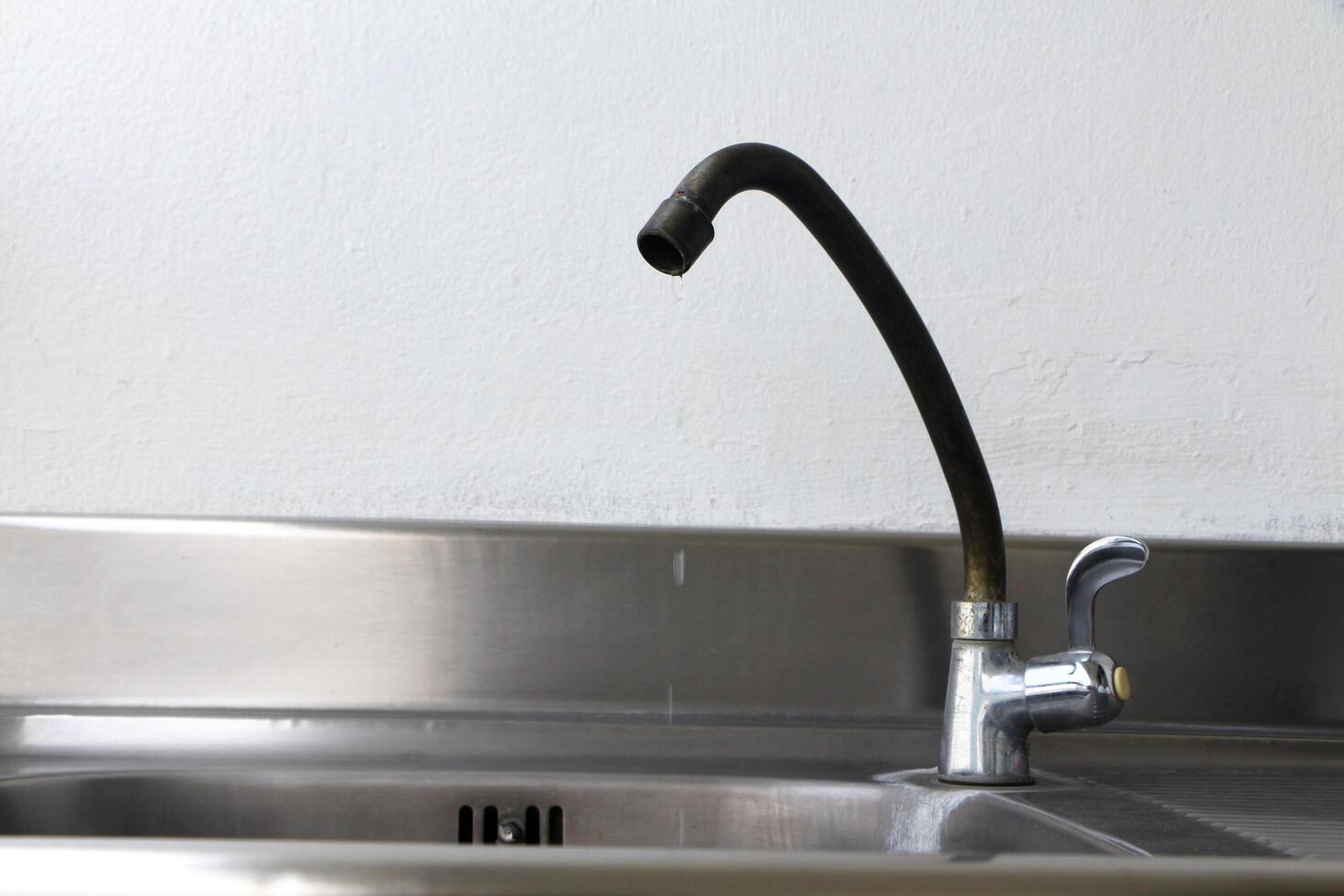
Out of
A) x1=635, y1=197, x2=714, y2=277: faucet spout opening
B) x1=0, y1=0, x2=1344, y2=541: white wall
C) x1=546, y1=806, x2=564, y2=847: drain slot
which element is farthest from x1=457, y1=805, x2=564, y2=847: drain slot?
x1=635, y1=197, x2=714, y2=277: faucet spout opening

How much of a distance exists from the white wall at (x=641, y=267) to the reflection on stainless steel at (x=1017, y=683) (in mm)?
161

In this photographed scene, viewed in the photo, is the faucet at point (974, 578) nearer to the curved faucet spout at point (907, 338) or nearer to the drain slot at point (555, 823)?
the curved faucet spout at point (907, 338)

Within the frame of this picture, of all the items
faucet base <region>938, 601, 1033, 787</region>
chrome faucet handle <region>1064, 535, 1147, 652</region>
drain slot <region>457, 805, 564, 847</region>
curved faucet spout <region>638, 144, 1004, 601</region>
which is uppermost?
curved faucet spout <region>638, 144, 1004, 601</region>

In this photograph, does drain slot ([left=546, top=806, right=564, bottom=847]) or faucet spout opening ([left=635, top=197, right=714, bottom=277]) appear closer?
faucet spout opening ([left=635, top=197, right=714, bottom=277])

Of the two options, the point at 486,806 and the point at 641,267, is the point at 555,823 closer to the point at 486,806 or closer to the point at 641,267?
the point at 486,806

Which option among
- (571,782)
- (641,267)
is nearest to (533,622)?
(571,782)

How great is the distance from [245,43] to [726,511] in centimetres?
42

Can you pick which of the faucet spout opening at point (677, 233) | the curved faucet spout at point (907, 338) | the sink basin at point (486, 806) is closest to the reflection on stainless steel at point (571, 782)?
the sink basin at point (486, 806)

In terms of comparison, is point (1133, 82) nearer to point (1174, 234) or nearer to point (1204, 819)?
point (1174, 234)

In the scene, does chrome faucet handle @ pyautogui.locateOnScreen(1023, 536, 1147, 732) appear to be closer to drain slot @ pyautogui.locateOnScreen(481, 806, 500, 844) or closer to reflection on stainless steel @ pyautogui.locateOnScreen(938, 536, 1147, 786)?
reflection on stainless steel @ pyautogui.locateOnScreen(938, 536, 1147, 786)

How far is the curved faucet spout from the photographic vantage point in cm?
53

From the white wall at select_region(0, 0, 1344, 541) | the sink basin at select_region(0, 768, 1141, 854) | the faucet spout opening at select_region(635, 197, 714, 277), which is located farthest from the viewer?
the white wall at select_region(0, 0, 1344, 541)

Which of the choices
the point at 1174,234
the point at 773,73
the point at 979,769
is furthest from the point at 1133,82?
the point at 979,769

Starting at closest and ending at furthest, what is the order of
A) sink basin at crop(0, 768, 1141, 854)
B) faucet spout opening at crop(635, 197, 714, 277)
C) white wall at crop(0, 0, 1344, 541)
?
faucet spout opening at crop(635, 197, 714, 277)
sink basin at crop(0, 768, 1141, 854)
white wall at crop(0, 0, 1344, 541)
